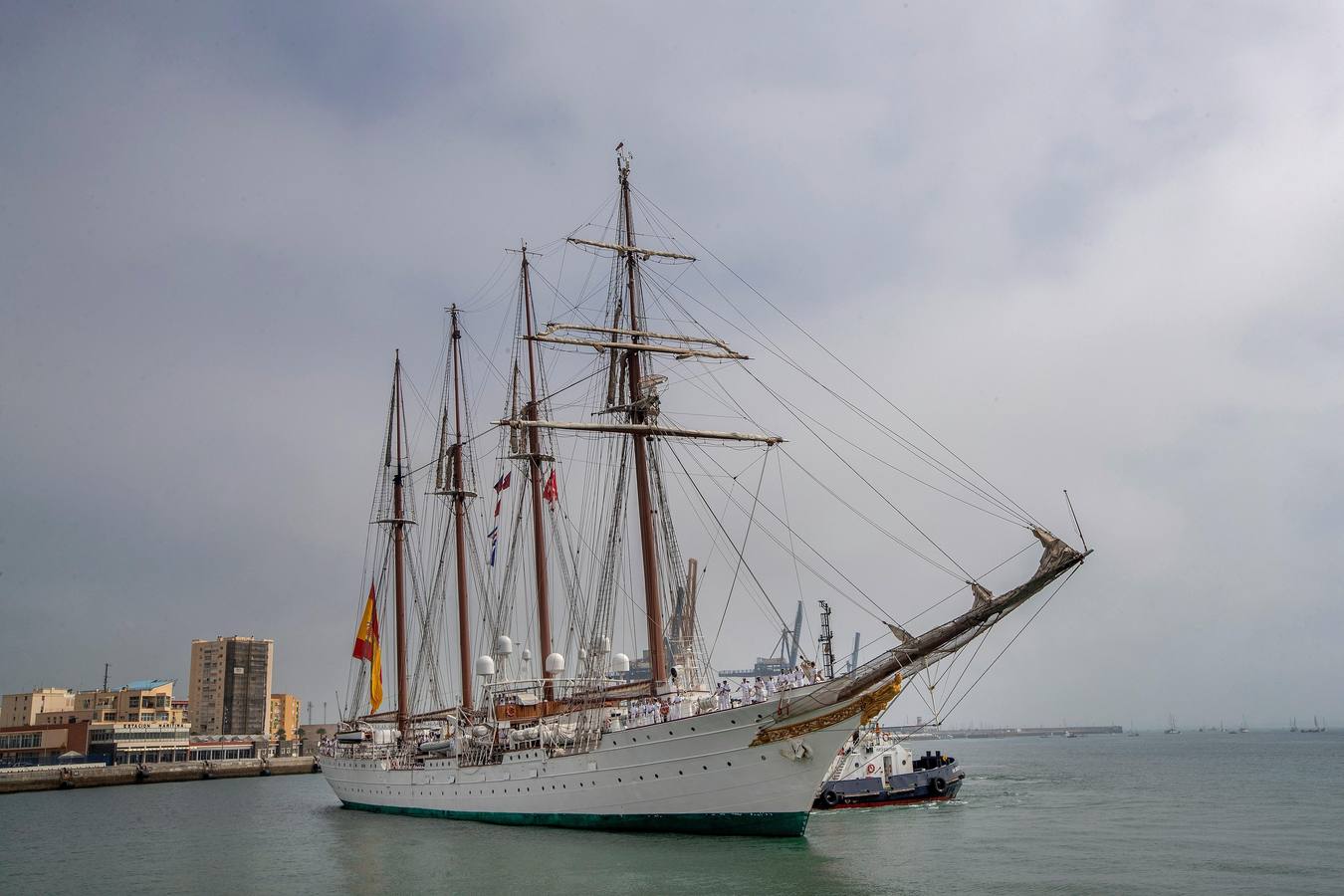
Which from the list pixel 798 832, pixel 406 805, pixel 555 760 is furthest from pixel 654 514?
pixel 406 805

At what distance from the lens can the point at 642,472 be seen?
123 ft

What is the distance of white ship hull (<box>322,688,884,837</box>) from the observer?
2847 centimetres

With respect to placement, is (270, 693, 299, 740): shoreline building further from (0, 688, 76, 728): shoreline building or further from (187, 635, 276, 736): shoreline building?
(0, 688, 76, 728): shoreline building

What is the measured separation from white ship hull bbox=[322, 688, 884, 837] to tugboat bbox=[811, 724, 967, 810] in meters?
13.0

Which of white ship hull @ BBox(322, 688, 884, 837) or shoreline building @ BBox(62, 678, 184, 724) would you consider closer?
white ship hull @ BBox(322, 688, 884, 837)

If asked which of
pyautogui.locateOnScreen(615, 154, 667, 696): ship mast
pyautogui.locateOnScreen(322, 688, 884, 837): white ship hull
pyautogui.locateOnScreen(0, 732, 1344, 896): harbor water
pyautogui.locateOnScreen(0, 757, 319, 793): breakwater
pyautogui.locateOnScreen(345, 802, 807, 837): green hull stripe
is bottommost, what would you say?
pyautogui.locateOnScreen(0, 757, 319, 793): breakwater

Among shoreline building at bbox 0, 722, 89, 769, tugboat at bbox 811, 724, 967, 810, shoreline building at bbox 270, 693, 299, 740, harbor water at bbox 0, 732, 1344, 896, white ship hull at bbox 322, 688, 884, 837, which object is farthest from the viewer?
shoreline building at bbox 270, 693, 299, 740

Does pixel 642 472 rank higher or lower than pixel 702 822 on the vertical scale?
higher

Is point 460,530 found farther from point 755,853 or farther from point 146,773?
point 146,773

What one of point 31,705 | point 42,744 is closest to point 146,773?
point 42,744

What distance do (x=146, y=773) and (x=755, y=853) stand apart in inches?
3606

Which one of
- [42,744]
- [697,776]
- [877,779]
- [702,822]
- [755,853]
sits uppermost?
[697,776]

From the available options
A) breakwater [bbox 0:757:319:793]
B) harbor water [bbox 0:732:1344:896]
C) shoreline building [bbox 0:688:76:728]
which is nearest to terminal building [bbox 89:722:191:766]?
breakwater [bbox 0:757:319:793]

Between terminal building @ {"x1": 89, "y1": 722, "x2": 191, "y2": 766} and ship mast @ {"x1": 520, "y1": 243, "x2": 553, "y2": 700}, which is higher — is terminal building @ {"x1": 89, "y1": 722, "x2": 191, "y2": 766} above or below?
below
